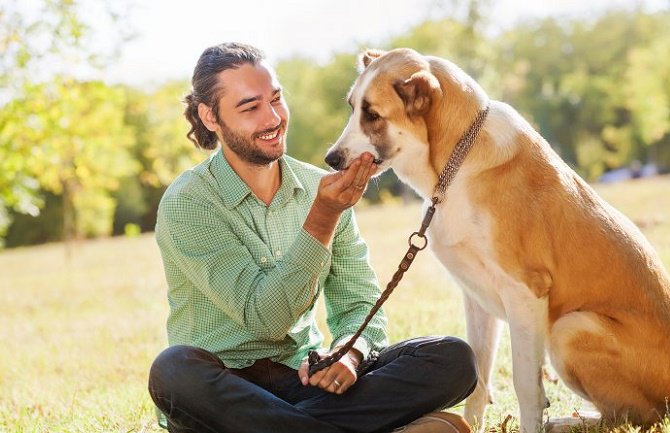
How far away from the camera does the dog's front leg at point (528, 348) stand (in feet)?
11.9

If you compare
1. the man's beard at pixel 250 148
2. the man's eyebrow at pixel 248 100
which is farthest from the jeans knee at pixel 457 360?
the man's eyebrow at pixel 248 100

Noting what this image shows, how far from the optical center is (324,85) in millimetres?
49531

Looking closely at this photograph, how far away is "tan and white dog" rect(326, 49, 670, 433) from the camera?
363cm

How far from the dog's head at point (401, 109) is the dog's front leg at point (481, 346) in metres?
0.83

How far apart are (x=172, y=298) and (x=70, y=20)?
5.45 meters

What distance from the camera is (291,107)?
48625 mm

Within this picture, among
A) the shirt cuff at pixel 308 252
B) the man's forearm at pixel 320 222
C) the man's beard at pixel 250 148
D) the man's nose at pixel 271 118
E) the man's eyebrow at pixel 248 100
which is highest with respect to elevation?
the man's eyebrow at pixel 248 100

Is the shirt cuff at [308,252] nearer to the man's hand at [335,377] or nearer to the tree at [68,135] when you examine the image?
the man's hand at [335,377]

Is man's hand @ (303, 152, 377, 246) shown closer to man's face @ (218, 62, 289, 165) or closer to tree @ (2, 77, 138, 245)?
man's face @ (218, 62, 289, 165)

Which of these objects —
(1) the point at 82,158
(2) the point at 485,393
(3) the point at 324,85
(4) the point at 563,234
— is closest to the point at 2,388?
(2) the point at 485,393

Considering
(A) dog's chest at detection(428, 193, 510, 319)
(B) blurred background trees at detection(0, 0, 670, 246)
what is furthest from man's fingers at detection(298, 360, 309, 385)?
(B) blurred background trees at detection(0, 0, 670, 246)

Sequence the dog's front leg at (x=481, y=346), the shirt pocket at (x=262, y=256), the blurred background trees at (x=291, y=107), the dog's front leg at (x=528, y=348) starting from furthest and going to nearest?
the blurred background trees at (x=291, y=107) → the dog's front leg at (x=481, y=346) → the shirt pocket at (x=262, y=256) → the dog's front leg at (x=528, y=348)

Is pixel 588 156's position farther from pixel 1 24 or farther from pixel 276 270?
pixel 276 270

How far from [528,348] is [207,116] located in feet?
5.99
